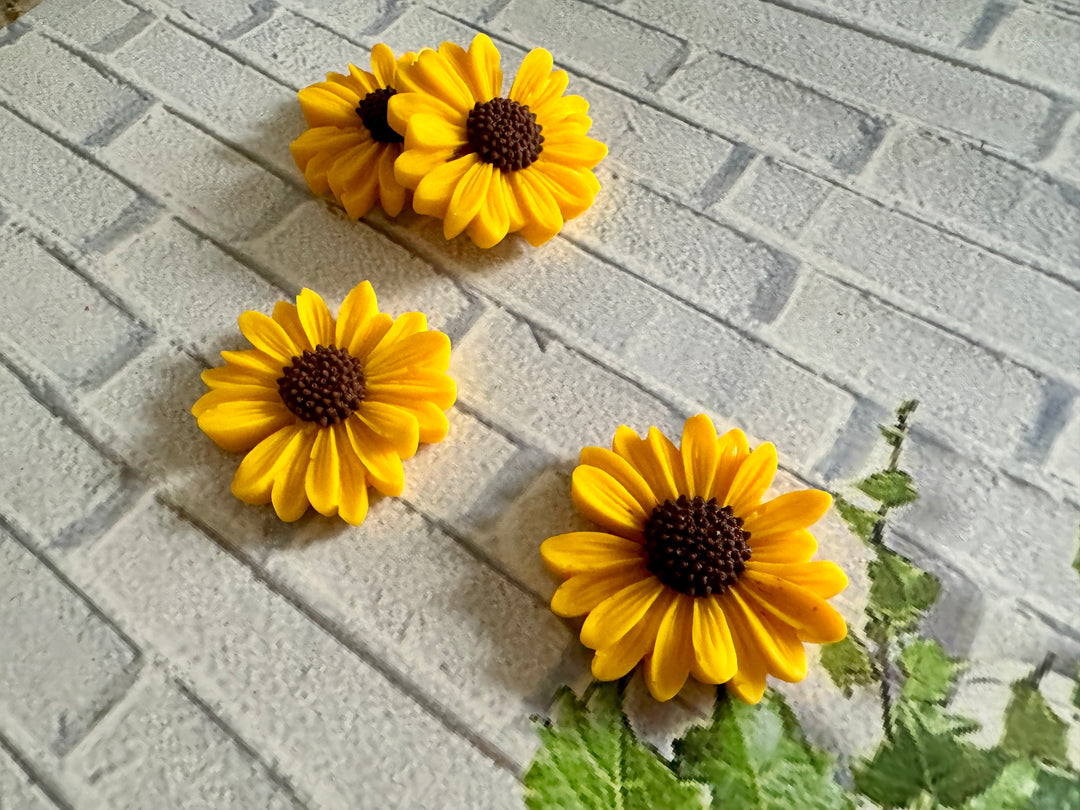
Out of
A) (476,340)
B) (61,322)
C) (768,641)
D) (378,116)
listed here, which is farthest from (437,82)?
(768,641)

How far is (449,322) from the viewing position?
0.49 m

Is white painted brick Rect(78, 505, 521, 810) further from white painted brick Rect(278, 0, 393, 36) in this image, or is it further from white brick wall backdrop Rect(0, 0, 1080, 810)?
white painted brick Rect(278, 0, 393, 36)

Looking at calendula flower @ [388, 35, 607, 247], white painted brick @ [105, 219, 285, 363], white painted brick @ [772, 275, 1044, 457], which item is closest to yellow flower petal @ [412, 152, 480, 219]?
calendula flower @ [388, 35, 607, 247]

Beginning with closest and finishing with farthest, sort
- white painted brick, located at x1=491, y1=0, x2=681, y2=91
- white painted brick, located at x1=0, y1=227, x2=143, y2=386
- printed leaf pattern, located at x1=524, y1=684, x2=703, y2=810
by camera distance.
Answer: printed leaf pattern, located at x1=524, y1=684, x2=703, y2=810 < white painted brick, located at x1=0, y1=227, x2=143, y2=386 < white painted brick, located at x1=491, y1=0, x2=681, y2=91

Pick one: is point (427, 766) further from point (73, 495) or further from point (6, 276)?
point (6, 276)

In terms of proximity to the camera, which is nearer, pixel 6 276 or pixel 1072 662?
pixel 1072 662

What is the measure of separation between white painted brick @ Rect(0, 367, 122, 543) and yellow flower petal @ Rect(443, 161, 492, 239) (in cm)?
22

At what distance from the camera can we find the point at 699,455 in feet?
1.35

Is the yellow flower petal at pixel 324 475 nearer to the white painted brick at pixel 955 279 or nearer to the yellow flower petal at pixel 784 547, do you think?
the yellow flower petal at pixel 784 547

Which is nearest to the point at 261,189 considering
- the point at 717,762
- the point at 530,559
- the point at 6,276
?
the point at 6,276

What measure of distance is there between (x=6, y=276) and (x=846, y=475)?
0.50 m

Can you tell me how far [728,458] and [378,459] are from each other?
0.17 metres

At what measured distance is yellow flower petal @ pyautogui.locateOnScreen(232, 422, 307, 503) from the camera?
410mm

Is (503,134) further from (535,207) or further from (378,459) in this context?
(378,459)
